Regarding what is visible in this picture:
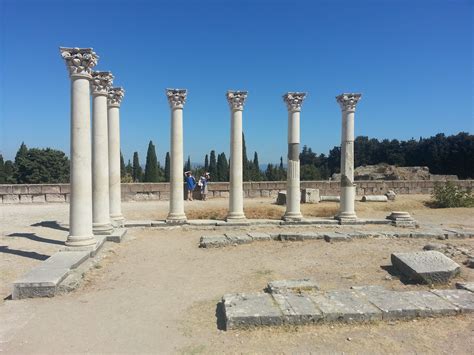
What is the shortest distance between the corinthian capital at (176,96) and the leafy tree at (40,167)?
3631 cm

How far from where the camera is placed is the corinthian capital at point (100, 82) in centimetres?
1273

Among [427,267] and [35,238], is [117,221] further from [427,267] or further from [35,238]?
[427,267]

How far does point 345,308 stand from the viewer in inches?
241

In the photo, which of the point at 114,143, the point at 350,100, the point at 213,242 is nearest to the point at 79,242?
the point at 213,242

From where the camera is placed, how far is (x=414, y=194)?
91.9ft

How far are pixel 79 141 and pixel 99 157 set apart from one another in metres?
2.80

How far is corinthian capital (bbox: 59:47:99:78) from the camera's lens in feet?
32.5

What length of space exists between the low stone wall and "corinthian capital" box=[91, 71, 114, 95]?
1162cm

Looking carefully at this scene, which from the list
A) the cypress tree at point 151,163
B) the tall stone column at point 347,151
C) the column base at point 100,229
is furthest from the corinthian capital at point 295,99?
the cypress tree at point 151,163

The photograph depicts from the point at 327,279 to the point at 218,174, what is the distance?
49.3 metres

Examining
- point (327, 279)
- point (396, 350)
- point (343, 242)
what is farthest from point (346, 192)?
point (396, 350)

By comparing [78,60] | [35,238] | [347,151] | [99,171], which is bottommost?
[35,238]

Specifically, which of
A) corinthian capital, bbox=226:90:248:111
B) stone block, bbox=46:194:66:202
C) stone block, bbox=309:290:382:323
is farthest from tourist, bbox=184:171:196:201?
stone block, bbox=309:290:382:323

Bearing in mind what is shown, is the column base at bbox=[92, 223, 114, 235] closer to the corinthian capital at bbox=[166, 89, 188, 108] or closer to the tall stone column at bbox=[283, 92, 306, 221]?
the corinthian capital at bbox=[166, 89, 188, 108]
